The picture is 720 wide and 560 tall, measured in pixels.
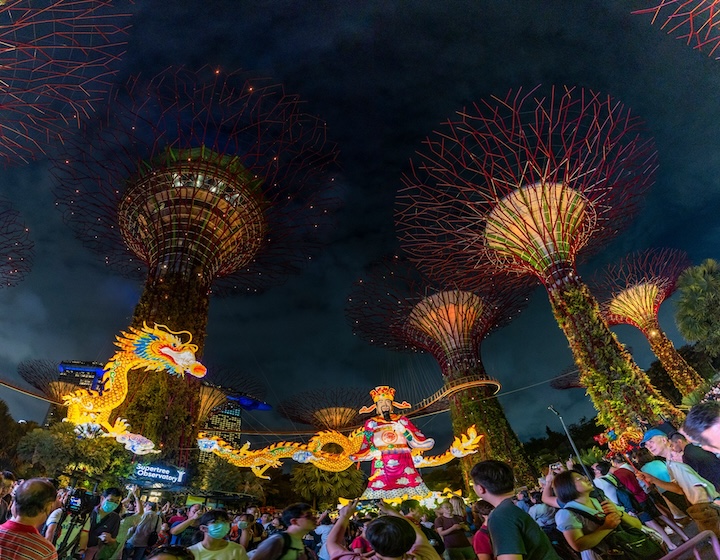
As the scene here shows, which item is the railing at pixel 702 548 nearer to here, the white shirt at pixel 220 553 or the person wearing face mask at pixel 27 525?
the white shirt at pixel 220 553

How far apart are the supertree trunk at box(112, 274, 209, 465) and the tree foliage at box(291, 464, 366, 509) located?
16.2 m

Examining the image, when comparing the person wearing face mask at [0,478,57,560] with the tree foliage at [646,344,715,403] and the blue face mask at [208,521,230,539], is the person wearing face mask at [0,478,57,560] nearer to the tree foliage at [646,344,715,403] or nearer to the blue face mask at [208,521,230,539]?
the blue face mask at [208,521,230,539]

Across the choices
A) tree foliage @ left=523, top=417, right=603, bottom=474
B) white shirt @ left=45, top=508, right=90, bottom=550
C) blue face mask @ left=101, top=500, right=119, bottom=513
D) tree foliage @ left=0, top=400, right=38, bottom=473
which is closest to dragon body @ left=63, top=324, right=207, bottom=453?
white shirt @ left=45, top=508, right=90, bottom=550

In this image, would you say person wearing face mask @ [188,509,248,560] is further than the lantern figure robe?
No

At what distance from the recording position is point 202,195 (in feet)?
Result: 80.3

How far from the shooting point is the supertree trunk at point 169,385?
20.5 metres

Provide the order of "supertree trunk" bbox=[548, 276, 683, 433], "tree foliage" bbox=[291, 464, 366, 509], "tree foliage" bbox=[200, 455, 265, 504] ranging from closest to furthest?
"supertree trunk" bbox=[548, 276, 683, 433] → "tree foliage" bbox=[200, 455, 265, 504] → "tree foliage" bbox=[291, 464, 366, 509]

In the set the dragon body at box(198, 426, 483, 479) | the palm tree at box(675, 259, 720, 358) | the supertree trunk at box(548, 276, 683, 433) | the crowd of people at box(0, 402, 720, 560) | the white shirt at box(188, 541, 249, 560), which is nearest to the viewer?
the crowd of people at box(0, 402, 720, 560)

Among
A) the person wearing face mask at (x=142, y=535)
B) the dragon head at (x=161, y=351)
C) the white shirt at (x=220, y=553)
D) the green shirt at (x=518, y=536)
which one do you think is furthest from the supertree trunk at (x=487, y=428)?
the green shirt at (x=518, y=536)

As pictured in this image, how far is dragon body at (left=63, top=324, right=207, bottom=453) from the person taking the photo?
1495cm

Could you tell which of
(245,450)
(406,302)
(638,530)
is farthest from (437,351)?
(638,530)

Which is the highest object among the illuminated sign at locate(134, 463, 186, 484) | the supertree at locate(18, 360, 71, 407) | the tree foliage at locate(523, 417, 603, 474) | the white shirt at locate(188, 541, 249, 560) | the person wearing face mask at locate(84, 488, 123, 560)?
the supertree at locate(18, 360, 71, 407)

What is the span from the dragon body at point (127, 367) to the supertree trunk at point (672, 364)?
2711cm

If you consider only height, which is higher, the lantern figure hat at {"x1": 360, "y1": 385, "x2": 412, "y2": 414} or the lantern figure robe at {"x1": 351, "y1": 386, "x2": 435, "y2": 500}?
the lantern figure hat at {"x1": 360, "y1": 385, "x2": 412, "y2": 414}
